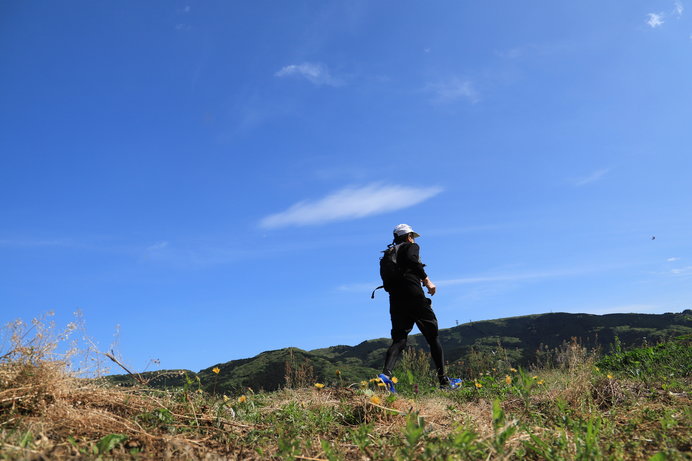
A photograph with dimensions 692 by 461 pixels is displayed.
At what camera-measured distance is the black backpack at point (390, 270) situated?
694 cm

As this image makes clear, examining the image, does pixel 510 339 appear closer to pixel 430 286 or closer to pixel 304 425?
pixel 430 286

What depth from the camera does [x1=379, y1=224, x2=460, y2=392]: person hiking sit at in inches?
271

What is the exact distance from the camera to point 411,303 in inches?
272

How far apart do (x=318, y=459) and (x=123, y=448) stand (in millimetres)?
1306

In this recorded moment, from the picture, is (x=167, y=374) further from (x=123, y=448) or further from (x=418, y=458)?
(x=418, y=458)

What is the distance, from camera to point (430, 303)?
23.1ft

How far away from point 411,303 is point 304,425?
136 inches

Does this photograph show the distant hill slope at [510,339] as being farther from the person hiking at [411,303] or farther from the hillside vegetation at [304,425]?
the hillside vegetation at [304,425]

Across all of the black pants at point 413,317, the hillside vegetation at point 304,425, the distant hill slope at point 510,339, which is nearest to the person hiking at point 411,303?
the black pants at point 413,317

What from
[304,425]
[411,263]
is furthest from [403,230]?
[304,425]

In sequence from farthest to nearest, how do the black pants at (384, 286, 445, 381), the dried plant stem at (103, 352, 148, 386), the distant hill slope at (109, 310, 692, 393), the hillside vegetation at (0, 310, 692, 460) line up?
the distant hill slope at (109, 310, 692, 393) → the black pants at (384, 286, 445, 381) → the dried plant stem at (103, 352, 148, 386) → the hillside vegetation at (0, 310, 692, 460)

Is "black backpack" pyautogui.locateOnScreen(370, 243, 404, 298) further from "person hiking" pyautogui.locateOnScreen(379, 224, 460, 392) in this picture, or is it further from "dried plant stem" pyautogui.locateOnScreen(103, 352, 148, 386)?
"dried plant stem" pyautogui.locateOnScreen(103, 352, 148, 386)

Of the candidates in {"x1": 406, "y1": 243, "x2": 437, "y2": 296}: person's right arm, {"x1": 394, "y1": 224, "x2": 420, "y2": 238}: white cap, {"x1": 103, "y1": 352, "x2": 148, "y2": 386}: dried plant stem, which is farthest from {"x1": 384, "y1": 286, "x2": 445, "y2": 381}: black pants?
{"x1": 103, "y1": 352, "x2": 148, "y2": 386}: dried plant stem

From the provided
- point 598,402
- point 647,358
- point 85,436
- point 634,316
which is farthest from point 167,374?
point 634,316
